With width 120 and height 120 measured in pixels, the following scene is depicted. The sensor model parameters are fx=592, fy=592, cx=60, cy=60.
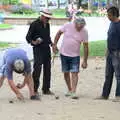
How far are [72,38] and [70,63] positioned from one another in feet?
1.67

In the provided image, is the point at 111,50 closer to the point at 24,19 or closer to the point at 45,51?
the point at 45,51

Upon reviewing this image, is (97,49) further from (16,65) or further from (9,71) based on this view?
(16,65)

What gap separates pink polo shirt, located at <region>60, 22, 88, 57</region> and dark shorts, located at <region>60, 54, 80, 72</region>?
3.4 inches

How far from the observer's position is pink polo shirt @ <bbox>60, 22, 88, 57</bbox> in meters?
10.8

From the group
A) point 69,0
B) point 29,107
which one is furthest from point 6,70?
point 69,0

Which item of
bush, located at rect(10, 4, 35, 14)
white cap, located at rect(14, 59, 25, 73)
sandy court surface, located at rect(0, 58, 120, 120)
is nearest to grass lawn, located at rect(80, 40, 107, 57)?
sandy court surface, located at rect(0, 58, 120, 120)

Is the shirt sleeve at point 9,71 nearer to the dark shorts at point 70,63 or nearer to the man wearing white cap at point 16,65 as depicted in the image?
the man wearing white cap at point 16,65

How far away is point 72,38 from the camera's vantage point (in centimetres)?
1088

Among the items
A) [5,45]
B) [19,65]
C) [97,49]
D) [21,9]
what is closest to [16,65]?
[19,65]

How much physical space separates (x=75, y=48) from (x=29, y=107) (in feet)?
6.27

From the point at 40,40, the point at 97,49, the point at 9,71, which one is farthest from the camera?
the point at 97,49

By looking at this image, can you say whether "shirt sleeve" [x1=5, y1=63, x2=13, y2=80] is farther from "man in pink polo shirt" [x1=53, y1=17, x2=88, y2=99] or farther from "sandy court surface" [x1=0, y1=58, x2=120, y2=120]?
"man in pink polo shirt" [x1=53, y1=17, x2=88, y2=99]

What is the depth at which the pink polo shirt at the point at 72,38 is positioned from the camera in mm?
10828

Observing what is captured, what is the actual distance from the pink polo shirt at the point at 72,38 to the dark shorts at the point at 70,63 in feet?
0.29
